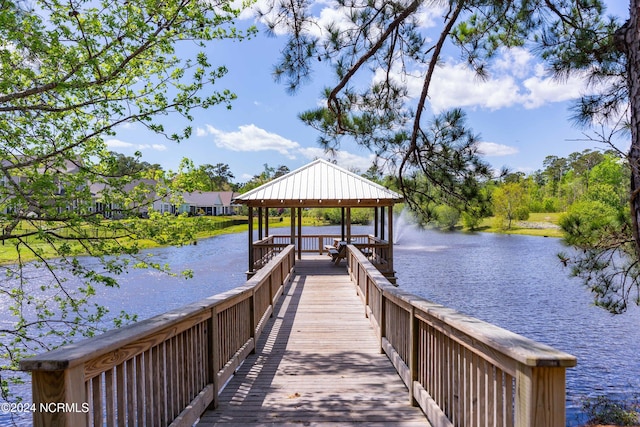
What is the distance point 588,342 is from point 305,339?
1001 cm

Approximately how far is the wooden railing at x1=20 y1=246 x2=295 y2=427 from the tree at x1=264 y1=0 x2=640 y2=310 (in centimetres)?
418

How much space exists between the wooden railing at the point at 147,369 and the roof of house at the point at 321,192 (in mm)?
7948

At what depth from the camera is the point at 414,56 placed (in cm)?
674

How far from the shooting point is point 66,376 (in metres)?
1.64

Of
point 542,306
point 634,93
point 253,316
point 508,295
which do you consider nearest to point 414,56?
point 634,93

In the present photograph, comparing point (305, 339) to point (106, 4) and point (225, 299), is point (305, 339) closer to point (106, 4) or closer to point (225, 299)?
point (225, 299)

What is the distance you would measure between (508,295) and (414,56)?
13613mm

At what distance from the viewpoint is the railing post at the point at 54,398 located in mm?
1622

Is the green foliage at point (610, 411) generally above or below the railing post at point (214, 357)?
below

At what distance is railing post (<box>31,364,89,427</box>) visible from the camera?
5.32ft

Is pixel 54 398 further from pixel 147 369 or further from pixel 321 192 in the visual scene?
pixel 321 192

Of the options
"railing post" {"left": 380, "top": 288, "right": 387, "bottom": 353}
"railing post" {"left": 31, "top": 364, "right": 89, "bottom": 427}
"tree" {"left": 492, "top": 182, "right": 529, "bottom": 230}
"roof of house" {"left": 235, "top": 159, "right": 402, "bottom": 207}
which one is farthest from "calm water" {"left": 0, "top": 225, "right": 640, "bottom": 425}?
"tree" {"left": 492, "top": 182, "right": 529, "bottom": 230}

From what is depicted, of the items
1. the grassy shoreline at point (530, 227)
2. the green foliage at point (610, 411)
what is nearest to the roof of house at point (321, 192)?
the green foliage at point (610, 411)

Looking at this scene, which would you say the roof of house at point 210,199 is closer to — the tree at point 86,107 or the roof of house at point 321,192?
the roof of house at point 321,192
